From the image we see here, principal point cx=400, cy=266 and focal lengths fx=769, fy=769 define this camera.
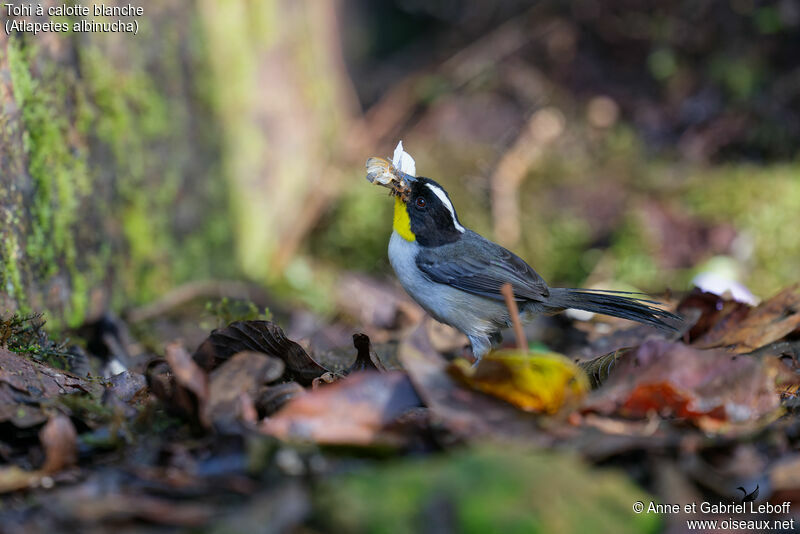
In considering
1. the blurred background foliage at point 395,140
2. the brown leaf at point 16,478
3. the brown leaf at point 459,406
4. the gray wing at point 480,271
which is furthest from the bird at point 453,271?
the brown leaf at point 16,478

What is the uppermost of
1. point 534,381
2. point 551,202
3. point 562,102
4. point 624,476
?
point 562,102

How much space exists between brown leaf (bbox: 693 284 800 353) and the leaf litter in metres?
1.08

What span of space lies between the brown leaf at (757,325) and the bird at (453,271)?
0.83 metres

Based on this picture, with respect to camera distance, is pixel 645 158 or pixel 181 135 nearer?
pixel 181 135

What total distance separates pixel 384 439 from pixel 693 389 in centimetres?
94

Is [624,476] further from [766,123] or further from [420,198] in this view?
[766,123]

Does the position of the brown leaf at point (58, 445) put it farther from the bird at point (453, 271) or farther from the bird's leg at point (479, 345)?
the bird's leg at point (479, 345)

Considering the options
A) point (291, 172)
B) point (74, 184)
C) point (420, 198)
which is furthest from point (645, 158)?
point (74, 184)

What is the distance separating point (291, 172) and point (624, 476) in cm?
616

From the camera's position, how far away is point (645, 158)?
8438 millimetres

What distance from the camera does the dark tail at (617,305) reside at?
12.9 ft

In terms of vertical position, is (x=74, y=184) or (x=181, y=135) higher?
(x=181, y=135)

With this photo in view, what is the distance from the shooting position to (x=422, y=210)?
486 centimetres

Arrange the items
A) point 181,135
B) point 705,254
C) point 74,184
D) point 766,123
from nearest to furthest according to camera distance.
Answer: point 74,184, point 181,135, point 705,254, point 766,123
